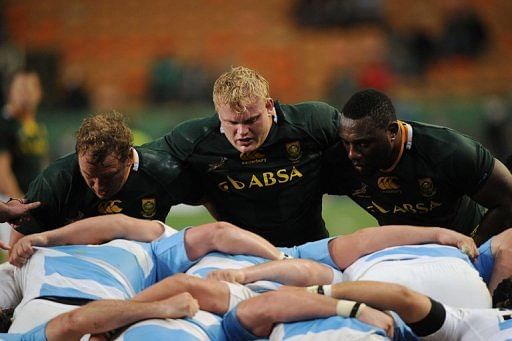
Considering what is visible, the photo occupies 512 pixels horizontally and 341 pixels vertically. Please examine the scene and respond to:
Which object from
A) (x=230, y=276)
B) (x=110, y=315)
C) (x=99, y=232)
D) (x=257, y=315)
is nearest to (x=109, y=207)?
(x=99, y=232)

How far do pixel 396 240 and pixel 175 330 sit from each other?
1.03 meters

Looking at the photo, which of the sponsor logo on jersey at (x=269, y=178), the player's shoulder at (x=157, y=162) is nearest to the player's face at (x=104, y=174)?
the player's shoulder at (x=157, y=162)

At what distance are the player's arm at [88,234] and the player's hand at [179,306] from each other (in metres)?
0.66

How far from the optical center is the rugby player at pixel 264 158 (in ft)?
13.0

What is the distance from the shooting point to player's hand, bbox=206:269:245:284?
10.5 feet

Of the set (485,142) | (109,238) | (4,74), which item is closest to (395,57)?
(485,142)

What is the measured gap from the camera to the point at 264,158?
13.1 feet

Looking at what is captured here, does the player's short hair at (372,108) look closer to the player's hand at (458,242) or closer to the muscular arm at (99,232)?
the player's hand at (458,242)

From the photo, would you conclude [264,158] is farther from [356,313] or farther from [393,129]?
[356,313]

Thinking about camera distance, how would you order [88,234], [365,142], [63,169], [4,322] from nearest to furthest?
[4,322] < [88,234] < [365,142] < [63,169]

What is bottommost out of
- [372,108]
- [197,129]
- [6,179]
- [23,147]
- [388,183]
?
[6,179]

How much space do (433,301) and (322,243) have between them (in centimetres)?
72

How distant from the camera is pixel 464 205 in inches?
163

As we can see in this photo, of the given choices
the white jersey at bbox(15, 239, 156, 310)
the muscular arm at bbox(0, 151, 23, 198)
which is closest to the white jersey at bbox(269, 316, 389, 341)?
the white jersey at bbox(15, 239, 156, 310)
